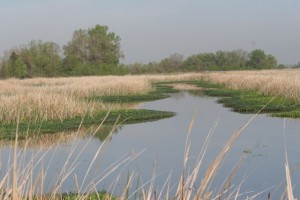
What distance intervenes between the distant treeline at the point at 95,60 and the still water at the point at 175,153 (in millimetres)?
41174

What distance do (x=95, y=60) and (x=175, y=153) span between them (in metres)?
55.6

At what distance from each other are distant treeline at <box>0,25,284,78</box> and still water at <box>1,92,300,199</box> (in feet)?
135

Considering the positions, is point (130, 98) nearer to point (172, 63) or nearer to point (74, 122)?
point (74, 122)

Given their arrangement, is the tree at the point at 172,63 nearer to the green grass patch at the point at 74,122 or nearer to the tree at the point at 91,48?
the tree at the point at 91,48

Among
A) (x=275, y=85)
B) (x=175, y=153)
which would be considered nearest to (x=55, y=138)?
(x=175, y=153)

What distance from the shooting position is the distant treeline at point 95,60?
181 feet

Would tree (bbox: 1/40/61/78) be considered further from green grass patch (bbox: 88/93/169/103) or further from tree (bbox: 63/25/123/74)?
green grass patch (bbox: 88/93/169/103)

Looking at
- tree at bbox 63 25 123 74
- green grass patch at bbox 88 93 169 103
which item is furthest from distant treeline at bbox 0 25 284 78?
green grass patch at bbox 88 93 169 103

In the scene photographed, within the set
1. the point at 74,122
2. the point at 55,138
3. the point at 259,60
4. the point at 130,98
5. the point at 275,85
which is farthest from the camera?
the point at 259,60

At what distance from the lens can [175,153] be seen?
906 centimetres

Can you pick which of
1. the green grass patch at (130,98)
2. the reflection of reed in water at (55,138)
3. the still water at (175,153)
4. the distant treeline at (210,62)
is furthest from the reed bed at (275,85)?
the distant treeline at (210,62)

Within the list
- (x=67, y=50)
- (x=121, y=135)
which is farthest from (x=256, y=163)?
(x=67, y=50)

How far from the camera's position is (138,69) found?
78.9 metres

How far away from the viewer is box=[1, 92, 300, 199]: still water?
6590 mm
